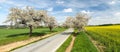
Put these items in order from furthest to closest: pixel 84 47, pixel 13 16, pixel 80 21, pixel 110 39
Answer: pixel 80 21
pixel 13 16
pixel 110 39
pixel 84 47

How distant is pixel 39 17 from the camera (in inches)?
2170

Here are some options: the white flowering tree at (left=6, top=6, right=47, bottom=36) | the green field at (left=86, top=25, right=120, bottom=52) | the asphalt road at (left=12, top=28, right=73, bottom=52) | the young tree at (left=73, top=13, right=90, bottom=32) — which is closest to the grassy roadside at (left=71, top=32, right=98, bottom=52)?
the green field at (left=86, top=25, right=120, bottom=52)

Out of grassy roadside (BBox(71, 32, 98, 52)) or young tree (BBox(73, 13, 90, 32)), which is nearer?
grassy roadside (BBox(71, 32, 98, 52))

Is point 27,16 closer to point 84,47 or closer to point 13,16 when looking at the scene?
point 13,16

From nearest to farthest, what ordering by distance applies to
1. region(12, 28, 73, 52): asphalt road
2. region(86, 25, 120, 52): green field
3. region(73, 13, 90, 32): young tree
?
region(86, 25, 120, 52): green field → region(12, 28, 73, 52): asphalt road → region(73, 13, 90, 32): young tree

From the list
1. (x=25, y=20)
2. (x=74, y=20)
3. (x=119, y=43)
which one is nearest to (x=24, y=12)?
(x=25, y=20)

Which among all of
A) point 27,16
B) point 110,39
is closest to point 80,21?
point 27,16

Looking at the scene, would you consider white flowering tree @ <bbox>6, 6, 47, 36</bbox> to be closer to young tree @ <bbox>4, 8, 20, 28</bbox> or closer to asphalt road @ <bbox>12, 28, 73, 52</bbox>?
young tree @ <bbox>4, 8, 20, 28</bbox>

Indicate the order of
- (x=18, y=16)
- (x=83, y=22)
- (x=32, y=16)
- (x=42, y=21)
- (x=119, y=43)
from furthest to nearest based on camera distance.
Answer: (x=83, y=22)
(x=42, y=21)
(x=32, y=16)
(x=18, y=16)
(x=119, y=43)

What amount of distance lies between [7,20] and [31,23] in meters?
6.32

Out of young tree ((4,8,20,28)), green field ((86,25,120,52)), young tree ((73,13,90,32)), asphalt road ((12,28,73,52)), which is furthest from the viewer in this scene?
young tree ((73,13,90,32))

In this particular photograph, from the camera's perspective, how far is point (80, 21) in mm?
66312

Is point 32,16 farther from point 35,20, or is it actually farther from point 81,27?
point 81,27

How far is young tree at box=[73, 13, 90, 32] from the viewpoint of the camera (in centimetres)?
6569
